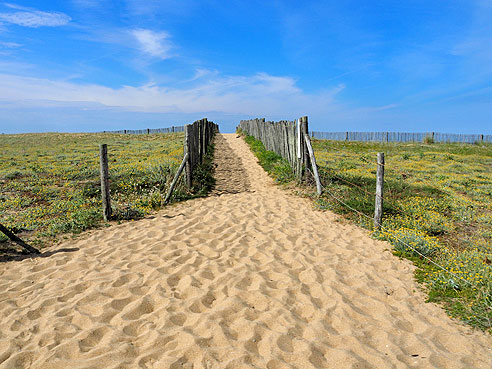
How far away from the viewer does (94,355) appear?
2900mm

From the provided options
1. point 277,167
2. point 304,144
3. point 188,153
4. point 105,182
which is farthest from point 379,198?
point 277,167

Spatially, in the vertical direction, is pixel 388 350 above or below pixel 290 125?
below

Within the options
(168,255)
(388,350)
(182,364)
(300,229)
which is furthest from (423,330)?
(168,255)

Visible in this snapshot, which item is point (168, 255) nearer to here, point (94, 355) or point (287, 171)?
point (94, 355)

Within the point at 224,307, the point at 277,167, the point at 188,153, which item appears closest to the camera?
the point at 224,307

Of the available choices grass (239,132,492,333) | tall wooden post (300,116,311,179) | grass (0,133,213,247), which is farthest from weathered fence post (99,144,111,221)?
tall wooden post (300,116,311,179)

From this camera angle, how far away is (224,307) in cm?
362

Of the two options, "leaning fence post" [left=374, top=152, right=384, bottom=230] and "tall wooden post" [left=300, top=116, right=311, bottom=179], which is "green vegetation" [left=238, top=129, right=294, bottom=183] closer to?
"tall wooden post" [left=300, top=116, right=311, bottom=179]

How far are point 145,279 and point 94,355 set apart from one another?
4.63ft

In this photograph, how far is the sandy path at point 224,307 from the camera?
2.96 metres

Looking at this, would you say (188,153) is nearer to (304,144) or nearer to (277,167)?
(304,144)

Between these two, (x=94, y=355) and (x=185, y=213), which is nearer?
(x=94, y=355)

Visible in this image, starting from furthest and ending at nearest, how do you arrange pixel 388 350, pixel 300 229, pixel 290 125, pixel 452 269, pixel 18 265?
pixel 290 125 → pixel 300 229 → pixel 18 265 → pixel 452 269 → pixel 388 350

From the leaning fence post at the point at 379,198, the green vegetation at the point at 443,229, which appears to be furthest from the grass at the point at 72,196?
the leaning fence post at the point at 379,198
